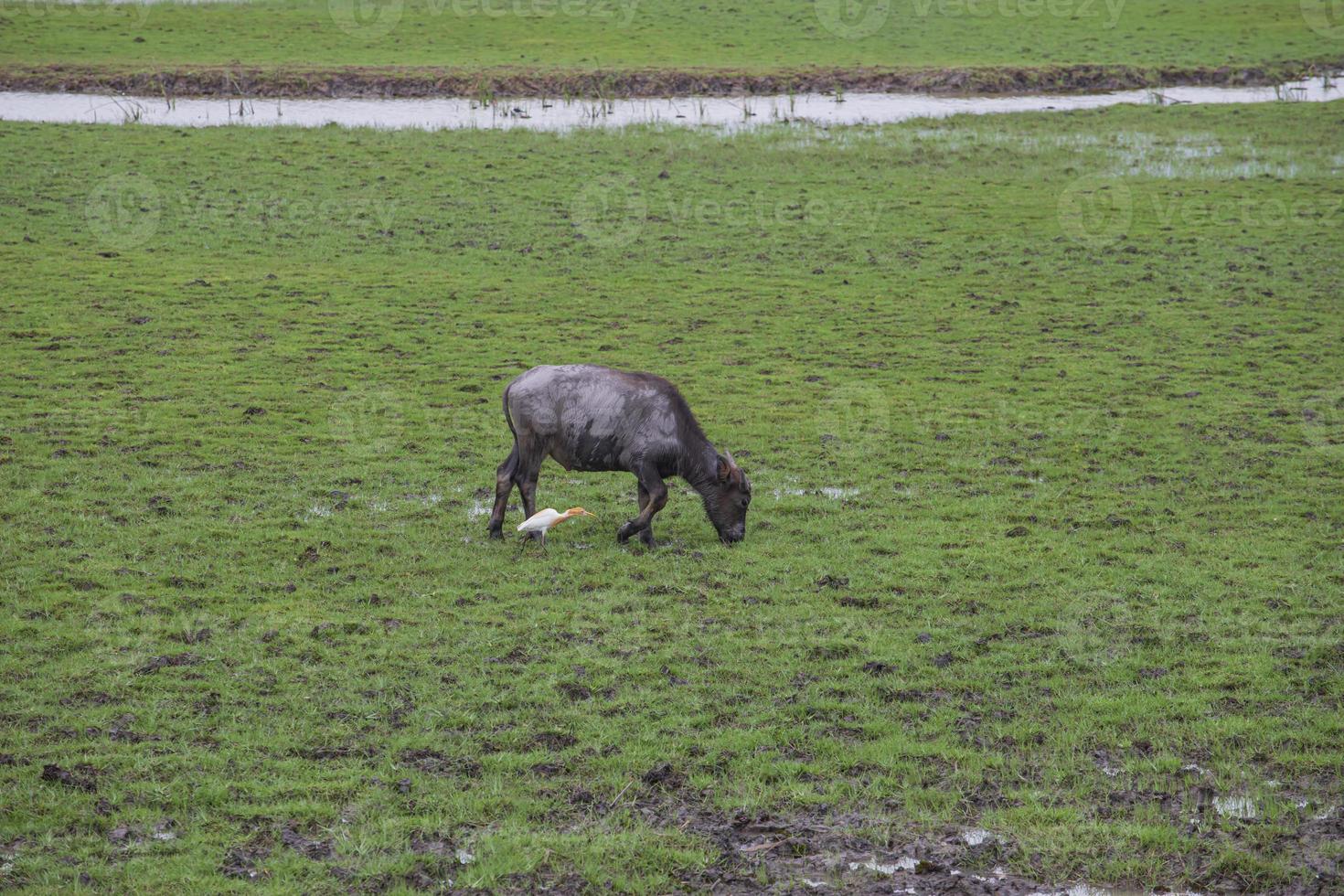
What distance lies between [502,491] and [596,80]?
31855 millimetres

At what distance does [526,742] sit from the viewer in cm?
948

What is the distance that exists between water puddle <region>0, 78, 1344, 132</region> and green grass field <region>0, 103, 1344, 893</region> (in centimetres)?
751

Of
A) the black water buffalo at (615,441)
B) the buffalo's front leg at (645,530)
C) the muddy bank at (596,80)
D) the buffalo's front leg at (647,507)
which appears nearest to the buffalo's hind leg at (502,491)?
the black water buffalo at (615,441)

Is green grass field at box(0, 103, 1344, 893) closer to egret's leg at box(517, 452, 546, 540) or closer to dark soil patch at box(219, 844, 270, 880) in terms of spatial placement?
dark soil patch at box(219, 844, 270, 880)

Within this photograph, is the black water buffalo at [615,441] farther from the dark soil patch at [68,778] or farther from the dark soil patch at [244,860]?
the dark soil patch at [244,860]

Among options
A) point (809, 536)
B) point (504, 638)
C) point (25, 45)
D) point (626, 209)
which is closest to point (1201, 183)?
point (626, 209)

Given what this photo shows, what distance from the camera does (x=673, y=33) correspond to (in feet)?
164

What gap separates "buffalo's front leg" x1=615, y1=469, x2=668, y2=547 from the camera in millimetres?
13484

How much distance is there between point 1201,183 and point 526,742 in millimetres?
27536

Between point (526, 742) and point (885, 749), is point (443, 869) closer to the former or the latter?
point (526, 742)

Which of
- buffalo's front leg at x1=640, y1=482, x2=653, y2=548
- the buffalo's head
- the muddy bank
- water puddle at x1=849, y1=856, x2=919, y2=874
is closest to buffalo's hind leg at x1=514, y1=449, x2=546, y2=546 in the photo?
buffalo's front leg at x1=640, y1=482, x2=653, y2=548

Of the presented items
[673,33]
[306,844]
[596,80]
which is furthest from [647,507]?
[673,33]

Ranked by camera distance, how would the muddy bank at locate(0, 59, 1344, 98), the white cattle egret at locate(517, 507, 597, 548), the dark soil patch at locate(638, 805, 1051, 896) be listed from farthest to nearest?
the muddy bank at locate(0, 59, 1344, 98), the white cattle egret at locate(517, 507, 597, 548), the dark soil patch at locate(638, 805, 1051, 896)

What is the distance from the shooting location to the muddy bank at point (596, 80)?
134 ft
